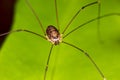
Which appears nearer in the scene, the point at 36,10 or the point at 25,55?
the point at 25,55

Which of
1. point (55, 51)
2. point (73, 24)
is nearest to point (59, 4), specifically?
point (73, 24)

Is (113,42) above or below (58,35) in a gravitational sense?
below

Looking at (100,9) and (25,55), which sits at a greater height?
(100,9)

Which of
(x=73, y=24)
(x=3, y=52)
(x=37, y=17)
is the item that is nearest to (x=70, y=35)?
(x=73, y=24)

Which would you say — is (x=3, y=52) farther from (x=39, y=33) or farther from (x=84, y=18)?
(x=84, y=18)

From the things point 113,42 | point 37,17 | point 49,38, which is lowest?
point 113,42

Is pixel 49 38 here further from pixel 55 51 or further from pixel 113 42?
pixel 113 42
